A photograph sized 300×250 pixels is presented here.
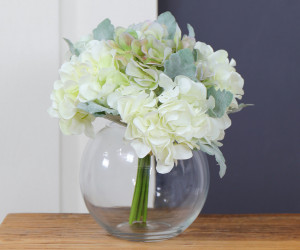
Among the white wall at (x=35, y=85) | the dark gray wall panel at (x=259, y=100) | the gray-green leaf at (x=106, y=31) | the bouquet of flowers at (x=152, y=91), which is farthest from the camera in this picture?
the dark gray wall panel at (x=259, y=100)

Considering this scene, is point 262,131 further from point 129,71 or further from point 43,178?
point 129,71

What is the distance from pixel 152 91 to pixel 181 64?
67mm

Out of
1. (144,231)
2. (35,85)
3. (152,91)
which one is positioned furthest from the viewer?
(35,85)

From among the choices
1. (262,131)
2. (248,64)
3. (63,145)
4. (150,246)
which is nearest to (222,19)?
(248,64)

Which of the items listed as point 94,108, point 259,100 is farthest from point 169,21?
point 259,100

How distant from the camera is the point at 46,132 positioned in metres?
1.53

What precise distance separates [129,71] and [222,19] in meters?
0.79

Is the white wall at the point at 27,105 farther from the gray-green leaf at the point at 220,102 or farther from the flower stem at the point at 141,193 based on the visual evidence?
the gray-green leaf at the point at 220,102

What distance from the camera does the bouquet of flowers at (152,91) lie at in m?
0.94

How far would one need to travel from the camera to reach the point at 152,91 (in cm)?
96

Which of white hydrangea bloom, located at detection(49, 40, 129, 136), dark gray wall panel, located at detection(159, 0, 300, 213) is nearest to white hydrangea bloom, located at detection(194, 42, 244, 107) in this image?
white hydrangea bloom, located at detection(49, 40, 129, 136)

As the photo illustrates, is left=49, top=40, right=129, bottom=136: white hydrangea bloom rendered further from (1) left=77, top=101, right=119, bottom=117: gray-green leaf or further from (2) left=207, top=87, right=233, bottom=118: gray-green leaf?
(2) left=207, top=87, right=233, bottom=118: gray-green leaf

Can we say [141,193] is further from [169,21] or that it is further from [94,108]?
[169,21]

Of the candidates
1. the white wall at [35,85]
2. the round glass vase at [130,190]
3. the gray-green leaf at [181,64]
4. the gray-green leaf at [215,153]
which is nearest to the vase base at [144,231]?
the round glass vase at [130,190]
